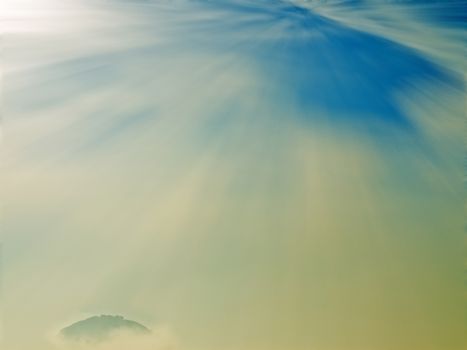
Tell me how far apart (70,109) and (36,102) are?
0.74ft

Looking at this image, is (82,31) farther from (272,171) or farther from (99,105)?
(272,171)

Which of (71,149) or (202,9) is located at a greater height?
(202,9)

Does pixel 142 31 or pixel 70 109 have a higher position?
pixel 142 31

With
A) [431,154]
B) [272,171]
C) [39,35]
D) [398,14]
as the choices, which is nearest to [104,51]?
[39,35]

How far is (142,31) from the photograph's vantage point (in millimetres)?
3598

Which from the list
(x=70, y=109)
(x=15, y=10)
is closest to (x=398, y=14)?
(x=70, y=109)

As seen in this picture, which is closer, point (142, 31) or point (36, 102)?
point (36, 102)

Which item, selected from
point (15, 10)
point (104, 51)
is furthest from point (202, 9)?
point (15, 10)

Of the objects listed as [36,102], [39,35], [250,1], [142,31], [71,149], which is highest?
[250,1]

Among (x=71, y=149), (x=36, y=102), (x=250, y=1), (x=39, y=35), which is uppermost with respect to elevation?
(x=250, y=1)

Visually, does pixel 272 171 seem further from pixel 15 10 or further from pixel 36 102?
pixel 15 10

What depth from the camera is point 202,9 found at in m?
3.65

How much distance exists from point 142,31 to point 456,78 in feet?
7.47

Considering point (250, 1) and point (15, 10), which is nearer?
point (15, 10)
